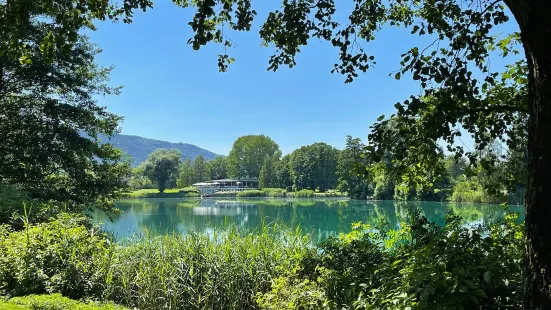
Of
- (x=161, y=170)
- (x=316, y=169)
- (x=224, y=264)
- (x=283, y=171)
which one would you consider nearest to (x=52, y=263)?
(x=224, y=264)

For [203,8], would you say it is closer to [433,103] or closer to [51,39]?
[51,39]

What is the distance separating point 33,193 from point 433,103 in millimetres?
10655

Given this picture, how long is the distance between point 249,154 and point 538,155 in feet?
299

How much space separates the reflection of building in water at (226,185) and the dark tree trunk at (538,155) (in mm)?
72811

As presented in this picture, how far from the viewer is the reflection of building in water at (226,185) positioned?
76.6 meters

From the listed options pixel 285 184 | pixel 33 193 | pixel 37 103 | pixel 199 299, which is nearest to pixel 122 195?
pixel 33 193

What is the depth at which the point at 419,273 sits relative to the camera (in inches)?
79.9

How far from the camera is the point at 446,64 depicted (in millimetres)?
2744

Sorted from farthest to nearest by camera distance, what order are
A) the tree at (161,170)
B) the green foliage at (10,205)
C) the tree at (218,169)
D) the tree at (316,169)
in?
the tree at (218,169) < the tree at (161,170) < the tree at (316,169) < the green foliage at (10,205)

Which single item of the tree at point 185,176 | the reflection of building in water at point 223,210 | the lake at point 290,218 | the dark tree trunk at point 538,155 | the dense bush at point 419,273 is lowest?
the reflection of building in water at point 223,210

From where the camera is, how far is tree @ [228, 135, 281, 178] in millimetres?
91125

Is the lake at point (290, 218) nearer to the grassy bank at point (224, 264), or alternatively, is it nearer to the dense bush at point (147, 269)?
the grassy bank at point (224, 264)

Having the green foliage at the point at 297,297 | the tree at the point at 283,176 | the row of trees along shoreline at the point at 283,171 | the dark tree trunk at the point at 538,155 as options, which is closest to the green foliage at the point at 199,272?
the green foliage at the point at 297,297

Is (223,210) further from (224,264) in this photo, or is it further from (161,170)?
(161,170)
